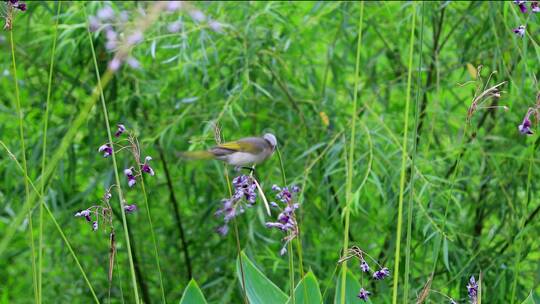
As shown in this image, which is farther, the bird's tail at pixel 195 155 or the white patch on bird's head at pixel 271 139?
the white patch on bird's head at pixel 271 139

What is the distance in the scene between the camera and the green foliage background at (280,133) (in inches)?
98.0

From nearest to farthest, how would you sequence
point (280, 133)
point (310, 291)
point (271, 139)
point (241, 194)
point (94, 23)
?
1. point (241, 194)
2. point (271, 139)
3. point (310, 291)
4. point (94, 23)
5. point (280, 133)

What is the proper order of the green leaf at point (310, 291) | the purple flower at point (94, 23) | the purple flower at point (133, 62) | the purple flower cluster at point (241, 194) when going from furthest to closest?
the purple flower at point (94, 23), the purple flower at point (133, 62), the green leaf at point (310, 291), the purple flower cluster at point (241, 194)

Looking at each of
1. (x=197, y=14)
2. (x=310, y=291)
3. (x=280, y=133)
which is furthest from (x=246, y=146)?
(x=280, y=133)

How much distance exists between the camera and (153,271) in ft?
10.2

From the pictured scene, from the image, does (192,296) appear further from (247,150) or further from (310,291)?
(247,150)

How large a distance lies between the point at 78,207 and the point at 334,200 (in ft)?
2.68

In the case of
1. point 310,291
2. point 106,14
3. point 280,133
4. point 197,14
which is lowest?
point 310,291

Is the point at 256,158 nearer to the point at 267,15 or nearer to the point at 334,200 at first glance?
the point at 334,200

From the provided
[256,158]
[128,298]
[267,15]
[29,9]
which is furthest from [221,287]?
[256,158]

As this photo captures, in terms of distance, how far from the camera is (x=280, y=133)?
2.73m

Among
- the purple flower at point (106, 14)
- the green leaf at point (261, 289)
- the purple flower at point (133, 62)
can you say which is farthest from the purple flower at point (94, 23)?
the green leaf at point (261, 289)

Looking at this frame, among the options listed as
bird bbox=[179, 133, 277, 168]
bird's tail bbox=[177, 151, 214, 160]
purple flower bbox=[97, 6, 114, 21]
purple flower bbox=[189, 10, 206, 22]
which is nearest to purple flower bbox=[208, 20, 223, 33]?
purple flower bbox=[189, 10, 206, 22]

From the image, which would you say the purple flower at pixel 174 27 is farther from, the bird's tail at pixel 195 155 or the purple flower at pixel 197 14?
the bird's tail at pixel 195 155
